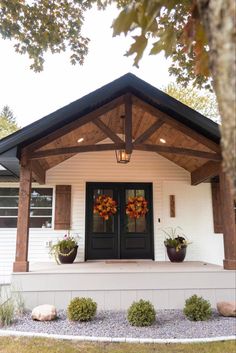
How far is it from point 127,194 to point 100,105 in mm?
2783

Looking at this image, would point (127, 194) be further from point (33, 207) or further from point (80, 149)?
point (80, 149)

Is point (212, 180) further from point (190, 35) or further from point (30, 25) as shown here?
point (190, 35)

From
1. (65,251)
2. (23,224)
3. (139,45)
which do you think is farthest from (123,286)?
(139,45)

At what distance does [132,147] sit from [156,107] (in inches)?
38.2

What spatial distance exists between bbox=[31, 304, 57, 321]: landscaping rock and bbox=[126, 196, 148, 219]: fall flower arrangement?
3167 mm

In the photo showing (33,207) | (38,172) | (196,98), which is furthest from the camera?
(196,98)

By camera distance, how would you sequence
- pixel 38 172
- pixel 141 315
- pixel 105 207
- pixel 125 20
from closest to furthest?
1. pixel 125 20
2. pixel 141 315
3. pixel 38 172
4. pixel 105 207

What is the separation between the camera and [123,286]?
5.17m

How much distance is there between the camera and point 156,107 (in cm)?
556

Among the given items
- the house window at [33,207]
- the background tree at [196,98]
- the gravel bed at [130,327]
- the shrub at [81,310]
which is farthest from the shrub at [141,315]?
the background tree at [196,98]

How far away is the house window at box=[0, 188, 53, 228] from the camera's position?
7.32 m

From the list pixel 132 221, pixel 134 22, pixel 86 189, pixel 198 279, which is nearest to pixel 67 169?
pixel 86 189

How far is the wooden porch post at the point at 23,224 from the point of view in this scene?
5047mm

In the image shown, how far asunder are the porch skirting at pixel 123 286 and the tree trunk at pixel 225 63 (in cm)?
470
